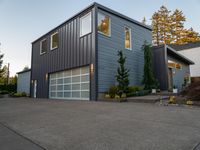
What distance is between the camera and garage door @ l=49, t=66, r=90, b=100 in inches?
396

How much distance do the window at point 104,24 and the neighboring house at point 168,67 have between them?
4848 mm

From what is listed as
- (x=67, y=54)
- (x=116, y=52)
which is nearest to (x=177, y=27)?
(x=116, y=52)

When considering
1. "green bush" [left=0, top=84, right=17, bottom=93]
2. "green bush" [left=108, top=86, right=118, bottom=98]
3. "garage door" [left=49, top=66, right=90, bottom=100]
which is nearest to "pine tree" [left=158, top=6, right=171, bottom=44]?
"garage door" [left=49, top=66, right=90, bottom=100]

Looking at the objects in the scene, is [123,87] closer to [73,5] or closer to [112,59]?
[112,59]

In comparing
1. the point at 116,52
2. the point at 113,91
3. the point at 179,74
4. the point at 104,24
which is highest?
the point at 104,24

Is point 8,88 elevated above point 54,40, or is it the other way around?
point 54,40

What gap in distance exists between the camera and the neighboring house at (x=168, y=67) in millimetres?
12173

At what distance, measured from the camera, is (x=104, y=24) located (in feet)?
33.7

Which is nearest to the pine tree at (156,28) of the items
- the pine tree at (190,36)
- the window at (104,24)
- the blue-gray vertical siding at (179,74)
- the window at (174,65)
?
the pine tree at (190,36)

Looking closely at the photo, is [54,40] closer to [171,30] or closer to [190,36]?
[171,30]

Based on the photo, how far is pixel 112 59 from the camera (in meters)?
10.3

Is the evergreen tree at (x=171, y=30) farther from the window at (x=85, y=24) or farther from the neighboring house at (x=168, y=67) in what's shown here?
the window at (x=85, y=24)

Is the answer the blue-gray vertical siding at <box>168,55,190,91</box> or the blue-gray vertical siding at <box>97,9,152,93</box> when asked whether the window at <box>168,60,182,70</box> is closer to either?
the blue-gray vertical siding at <box>168,55,190,91</box>

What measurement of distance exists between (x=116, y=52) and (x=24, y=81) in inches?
621
